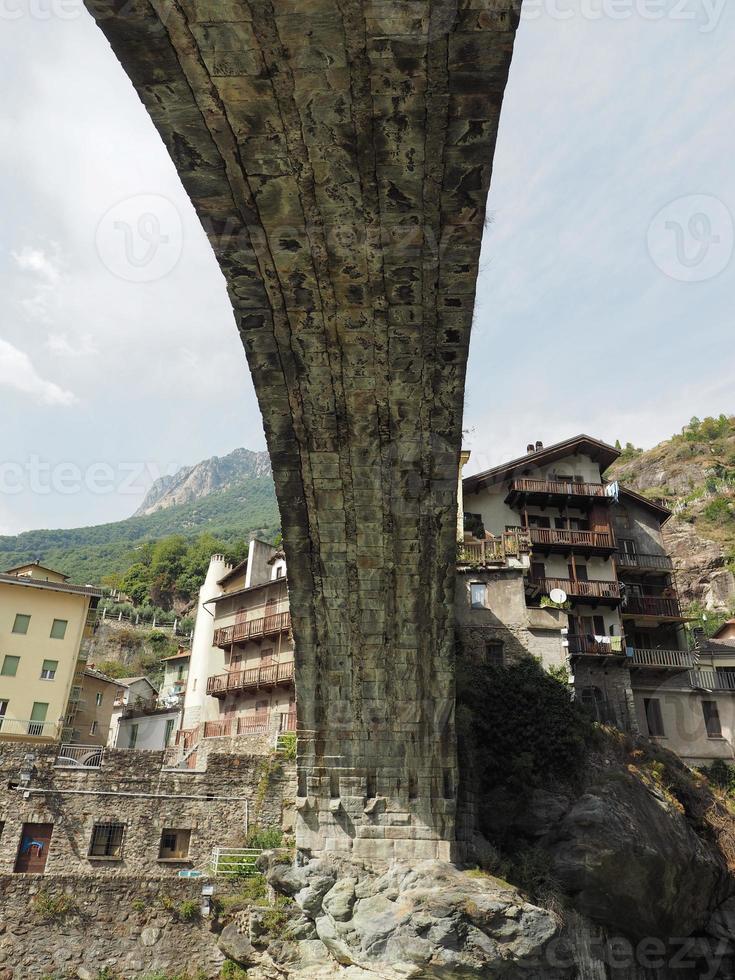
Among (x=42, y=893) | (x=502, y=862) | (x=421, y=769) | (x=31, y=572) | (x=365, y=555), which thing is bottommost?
(x=42, y=893)

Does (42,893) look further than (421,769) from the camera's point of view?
Yes

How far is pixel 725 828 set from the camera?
2050 cm

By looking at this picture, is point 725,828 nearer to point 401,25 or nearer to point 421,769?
point 421,769

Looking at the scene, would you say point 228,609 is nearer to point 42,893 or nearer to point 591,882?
point 42,893

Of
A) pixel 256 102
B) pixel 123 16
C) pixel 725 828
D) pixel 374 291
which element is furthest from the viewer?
pixel 725 828

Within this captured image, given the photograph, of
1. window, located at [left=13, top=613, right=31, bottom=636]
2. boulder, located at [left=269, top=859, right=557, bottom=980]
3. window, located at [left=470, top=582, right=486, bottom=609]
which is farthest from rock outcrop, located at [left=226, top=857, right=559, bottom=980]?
window, located at [left=13, top=613, right=31, bottom=636]

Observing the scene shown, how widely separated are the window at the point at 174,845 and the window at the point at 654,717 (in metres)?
15.7

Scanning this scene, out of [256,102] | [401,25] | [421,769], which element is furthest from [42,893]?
[401,25]

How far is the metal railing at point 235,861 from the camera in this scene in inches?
679

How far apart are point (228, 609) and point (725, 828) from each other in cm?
1820

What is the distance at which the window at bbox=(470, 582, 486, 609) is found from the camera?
22.0 m

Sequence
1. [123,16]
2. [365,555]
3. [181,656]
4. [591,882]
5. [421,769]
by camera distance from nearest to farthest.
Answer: [123,16], [365,555], [421,769], [591,882], [181,656]

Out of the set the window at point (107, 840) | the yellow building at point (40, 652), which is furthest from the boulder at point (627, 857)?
the yellow building at point (40, 652)

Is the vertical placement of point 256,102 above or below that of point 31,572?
below
